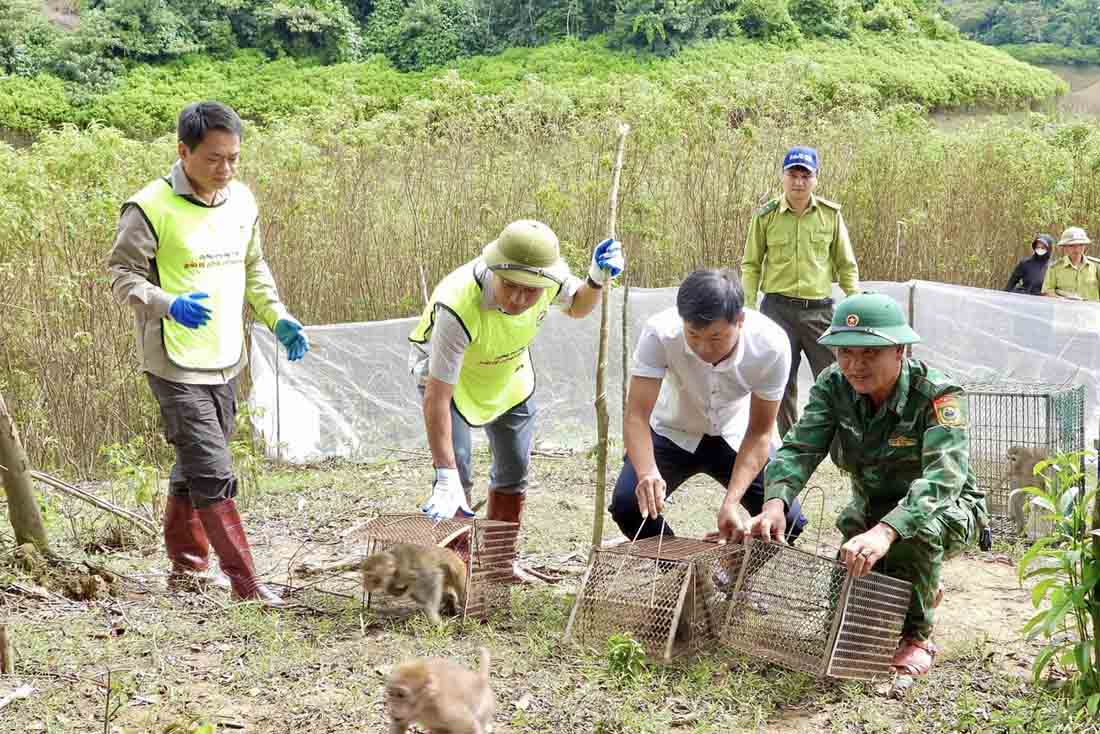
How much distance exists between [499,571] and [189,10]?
22899 millimetres

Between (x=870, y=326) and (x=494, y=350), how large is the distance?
4.91ft

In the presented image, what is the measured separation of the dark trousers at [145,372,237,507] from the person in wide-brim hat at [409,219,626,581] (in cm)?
80

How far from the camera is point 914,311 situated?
8.62 m

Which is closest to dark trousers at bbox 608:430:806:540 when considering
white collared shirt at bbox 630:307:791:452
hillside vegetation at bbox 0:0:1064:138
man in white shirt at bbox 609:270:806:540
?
man in white shirt at bbox 609:270:806:540

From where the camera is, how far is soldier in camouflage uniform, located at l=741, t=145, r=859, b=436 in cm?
702

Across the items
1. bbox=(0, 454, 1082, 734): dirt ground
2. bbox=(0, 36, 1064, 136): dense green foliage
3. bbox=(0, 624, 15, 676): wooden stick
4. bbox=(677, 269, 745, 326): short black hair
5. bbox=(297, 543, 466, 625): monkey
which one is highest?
bbox=(0, 36, 1064, 136): dense green foliage

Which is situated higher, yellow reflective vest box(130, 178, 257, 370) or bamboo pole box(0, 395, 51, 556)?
yellow reflective vest box(130, 178, 257, 370)

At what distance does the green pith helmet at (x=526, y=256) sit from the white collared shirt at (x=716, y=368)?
0.47m

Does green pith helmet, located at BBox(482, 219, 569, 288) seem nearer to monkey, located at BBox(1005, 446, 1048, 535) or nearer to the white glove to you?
the white glove

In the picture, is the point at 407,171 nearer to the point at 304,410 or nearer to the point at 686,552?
the point at 304,410

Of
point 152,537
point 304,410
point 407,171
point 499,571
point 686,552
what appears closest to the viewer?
point 686,552

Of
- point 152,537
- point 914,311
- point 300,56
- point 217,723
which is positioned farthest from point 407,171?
point 300,56

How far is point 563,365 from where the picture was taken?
28.7 ft

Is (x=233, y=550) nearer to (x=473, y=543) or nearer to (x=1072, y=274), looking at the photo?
(x=473, y=543)
